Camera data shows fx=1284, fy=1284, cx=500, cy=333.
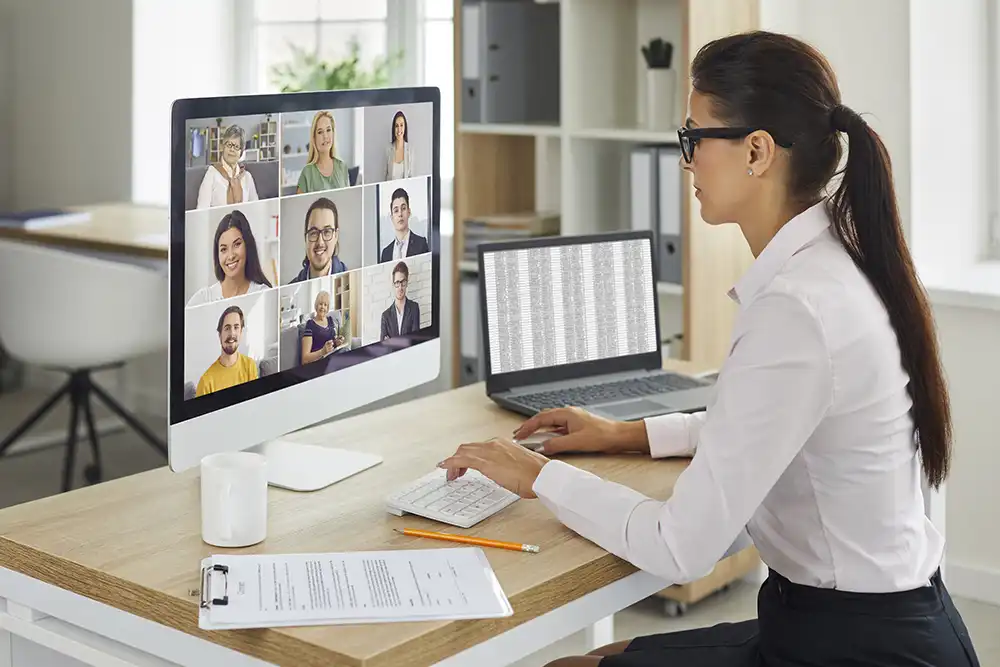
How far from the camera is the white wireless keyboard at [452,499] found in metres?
1.58

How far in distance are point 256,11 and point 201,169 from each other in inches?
149

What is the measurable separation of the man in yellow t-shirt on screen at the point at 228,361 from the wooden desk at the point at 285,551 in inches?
6.5

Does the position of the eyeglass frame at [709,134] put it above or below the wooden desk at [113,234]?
above

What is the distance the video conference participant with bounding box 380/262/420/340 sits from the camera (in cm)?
192


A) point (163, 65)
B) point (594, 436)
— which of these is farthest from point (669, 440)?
point (163, 65)

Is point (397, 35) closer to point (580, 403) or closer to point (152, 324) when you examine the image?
point (152, 324)

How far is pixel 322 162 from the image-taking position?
68.1 inches

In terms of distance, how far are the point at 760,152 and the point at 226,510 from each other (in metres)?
0.75

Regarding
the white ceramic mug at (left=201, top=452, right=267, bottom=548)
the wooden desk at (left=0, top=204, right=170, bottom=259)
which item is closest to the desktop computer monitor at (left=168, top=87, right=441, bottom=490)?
the white ceramic mug at (left=201, top=452, right=267, bottom=548)

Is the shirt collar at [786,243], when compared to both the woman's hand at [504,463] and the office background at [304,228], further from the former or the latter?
the office background at [304,228]

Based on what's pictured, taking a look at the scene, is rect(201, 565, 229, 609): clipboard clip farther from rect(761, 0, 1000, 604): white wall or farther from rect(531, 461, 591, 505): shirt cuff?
rect(761, 0, 1000, 604): white wall

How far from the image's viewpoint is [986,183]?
10.8 feet

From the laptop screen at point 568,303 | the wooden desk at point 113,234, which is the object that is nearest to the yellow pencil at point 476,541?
the laptop screen at point 568,303

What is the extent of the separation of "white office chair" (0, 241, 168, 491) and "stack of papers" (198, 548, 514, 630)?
2471 millimetres
